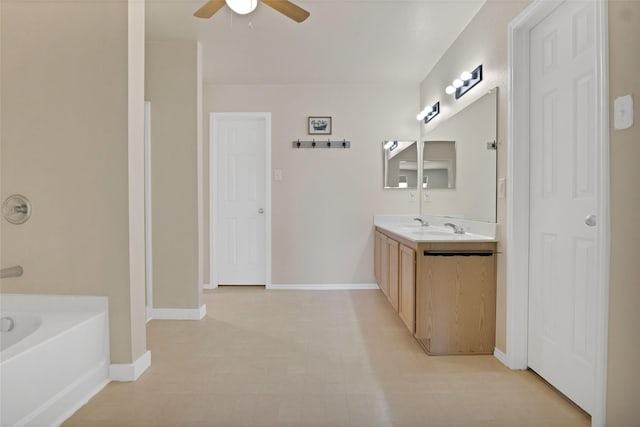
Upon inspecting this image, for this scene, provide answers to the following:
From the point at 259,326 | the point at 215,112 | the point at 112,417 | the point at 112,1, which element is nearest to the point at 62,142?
the point at 112,1

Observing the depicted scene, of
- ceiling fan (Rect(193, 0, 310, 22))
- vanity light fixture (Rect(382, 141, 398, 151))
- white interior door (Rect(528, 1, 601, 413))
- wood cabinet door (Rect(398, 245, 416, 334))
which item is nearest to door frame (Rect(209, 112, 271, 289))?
vanity light fixture (Rect(382, 141, 398, 151))

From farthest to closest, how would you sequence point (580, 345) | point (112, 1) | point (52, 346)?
1. point (112, 1)
2. point (580, 345)
3. point (52, 346)

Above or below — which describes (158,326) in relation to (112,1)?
below

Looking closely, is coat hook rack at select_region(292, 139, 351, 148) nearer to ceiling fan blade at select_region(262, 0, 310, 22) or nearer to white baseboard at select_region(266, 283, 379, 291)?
white baseboard at select_region(266, 283, 379, 291)

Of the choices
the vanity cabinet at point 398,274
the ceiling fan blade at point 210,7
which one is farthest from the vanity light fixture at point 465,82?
the ceiling fan blade at point 210,7

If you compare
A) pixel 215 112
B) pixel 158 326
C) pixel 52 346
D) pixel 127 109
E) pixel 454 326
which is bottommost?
pixel 158 326

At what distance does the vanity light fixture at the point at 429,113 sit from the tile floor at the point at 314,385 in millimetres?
2164

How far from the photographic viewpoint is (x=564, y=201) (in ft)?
6.32

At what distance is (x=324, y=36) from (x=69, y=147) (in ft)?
6.83

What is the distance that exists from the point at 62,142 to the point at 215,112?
7.83ft

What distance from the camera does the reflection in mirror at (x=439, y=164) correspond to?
336cm

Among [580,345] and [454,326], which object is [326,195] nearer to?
[454,326]

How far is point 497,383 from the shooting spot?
207 centimetres

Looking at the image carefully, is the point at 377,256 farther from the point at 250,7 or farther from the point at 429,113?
the point at 250,7
